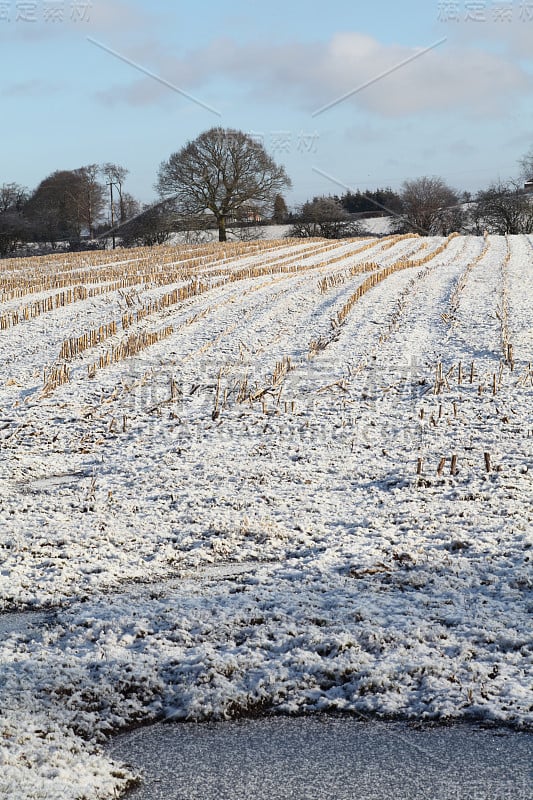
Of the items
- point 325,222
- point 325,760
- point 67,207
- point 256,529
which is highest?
point 67,207

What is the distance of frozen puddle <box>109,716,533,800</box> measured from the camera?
10.3ft

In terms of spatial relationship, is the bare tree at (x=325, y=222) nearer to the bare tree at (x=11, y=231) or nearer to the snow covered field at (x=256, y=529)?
the bare tree at (x=11, y=231)

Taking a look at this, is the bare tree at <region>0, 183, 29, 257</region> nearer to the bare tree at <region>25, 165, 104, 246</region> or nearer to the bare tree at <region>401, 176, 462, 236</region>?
the bare tree at <region>25, 165, 104, 246</region>

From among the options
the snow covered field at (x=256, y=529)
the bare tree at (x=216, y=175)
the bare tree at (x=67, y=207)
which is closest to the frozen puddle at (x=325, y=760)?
the snow covered field at (x=256, y=529)

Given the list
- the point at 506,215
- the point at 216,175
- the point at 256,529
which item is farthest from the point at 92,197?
the point at 256,529

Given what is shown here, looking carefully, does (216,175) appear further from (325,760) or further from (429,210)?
(325,760)

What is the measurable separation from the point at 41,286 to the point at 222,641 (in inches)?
765

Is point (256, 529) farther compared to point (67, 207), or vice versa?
point (67, 207)

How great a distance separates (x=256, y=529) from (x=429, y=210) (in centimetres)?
5828

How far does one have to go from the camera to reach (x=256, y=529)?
6.09 meters

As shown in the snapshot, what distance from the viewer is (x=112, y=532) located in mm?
6043

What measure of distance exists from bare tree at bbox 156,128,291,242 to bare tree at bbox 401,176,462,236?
46.6 feet

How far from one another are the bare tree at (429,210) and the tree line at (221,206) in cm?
8

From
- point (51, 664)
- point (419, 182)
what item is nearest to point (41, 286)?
point (51, 664)
